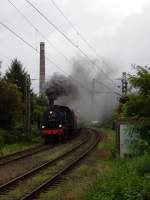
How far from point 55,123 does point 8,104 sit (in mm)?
5050

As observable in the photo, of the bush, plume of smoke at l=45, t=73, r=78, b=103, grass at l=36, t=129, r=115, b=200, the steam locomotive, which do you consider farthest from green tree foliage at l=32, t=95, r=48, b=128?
the bush

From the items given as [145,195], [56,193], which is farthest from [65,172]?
[145,195]

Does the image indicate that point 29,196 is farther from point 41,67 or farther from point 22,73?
point 41,67

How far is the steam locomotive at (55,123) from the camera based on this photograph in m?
46.3

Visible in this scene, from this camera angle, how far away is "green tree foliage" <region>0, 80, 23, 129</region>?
160 feet

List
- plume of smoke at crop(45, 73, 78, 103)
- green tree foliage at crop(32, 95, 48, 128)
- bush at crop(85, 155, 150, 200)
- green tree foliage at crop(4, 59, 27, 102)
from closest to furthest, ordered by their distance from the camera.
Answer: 1. bush at crop(85, 155, 150, 200)
2. plume of smoke at crop(45, 73, 78, 103)
3. green tree foliage at crop(32, 95, 48, 128)
4. green tree foliage at crop(4, 59, 27, 102)

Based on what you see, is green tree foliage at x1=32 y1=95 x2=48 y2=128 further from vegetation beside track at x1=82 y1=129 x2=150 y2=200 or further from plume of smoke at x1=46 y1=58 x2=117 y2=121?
vegetation beside track at x1=82 y1=129 x2=150 y2=200

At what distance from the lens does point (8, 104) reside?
49000 mm

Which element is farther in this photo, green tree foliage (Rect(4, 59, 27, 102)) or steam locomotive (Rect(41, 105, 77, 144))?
green tree foliage (Rect(4, 59, 27, 102))

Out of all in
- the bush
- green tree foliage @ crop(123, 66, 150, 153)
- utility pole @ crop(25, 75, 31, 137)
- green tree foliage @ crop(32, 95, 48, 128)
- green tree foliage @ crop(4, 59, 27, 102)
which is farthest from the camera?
green tree foliage @ crop(4, 59, 27, 102)

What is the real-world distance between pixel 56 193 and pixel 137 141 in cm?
595

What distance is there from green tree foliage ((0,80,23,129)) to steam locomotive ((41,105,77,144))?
3164 millimetres

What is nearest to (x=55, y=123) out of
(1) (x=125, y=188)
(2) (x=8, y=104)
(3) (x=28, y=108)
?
(3) (x=28, y=108)

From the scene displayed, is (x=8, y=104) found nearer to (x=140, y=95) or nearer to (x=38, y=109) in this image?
(x=38, y=109)
